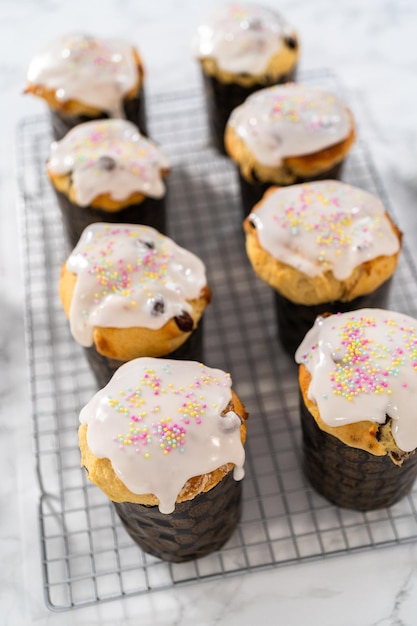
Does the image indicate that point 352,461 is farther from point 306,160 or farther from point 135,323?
point 306,160

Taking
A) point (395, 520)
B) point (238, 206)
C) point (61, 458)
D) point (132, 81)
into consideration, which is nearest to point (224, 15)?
point (132, 81)

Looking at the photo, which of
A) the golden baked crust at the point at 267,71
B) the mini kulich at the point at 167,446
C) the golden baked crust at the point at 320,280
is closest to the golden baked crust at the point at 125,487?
the mini kulich at the point at 167,446

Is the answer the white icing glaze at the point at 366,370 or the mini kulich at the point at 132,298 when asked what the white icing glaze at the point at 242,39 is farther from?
the white icing glaze at the point at 366,370

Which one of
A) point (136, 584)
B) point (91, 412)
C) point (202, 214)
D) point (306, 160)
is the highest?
point (306, 160)

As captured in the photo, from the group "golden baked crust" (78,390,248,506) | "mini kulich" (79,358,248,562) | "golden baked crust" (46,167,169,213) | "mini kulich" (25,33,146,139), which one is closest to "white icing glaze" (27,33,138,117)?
"mini kulich" (25,33,146,139)

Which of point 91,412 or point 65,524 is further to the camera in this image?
point 65,524

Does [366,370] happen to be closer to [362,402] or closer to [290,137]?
[362,402]
